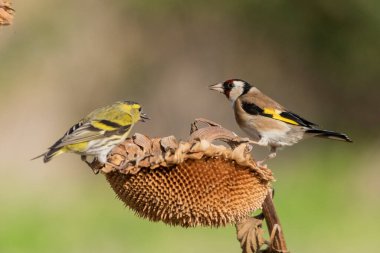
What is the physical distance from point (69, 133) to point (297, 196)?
18.4ft

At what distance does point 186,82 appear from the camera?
1045 centimetres

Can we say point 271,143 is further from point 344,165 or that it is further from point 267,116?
point 344,165

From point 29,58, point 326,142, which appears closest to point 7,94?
point 29,58

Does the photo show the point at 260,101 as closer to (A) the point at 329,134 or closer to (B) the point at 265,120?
(B) the point at 265,120

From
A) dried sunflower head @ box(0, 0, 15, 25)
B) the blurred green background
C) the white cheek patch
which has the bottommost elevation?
the blurred green background

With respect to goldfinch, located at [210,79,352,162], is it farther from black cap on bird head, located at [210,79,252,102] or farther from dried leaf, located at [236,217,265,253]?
dried leaf, located at [236,217,265,253]

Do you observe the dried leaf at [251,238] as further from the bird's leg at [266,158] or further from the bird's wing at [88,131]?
the bird's wing at [88,131]

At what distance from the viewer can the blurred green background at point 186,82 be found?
909 cm

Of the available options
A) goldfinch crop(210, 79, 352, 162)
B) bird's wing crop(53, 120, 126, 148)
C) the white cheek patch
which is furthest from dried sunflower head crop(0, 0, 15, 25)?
the white cheek patch

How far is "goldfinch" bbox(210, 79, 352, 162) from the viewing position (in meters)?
4.39

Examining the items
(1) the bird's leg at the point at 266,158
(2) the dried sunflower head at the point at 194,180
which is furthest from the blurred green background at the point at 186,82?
(2) the dried sunflower head at the point at 194,180

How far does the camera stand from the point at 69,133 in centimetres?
351

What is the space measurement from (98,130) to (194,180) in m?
0.90

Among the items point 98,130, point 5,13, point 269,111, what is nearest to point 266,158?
point 98,130
